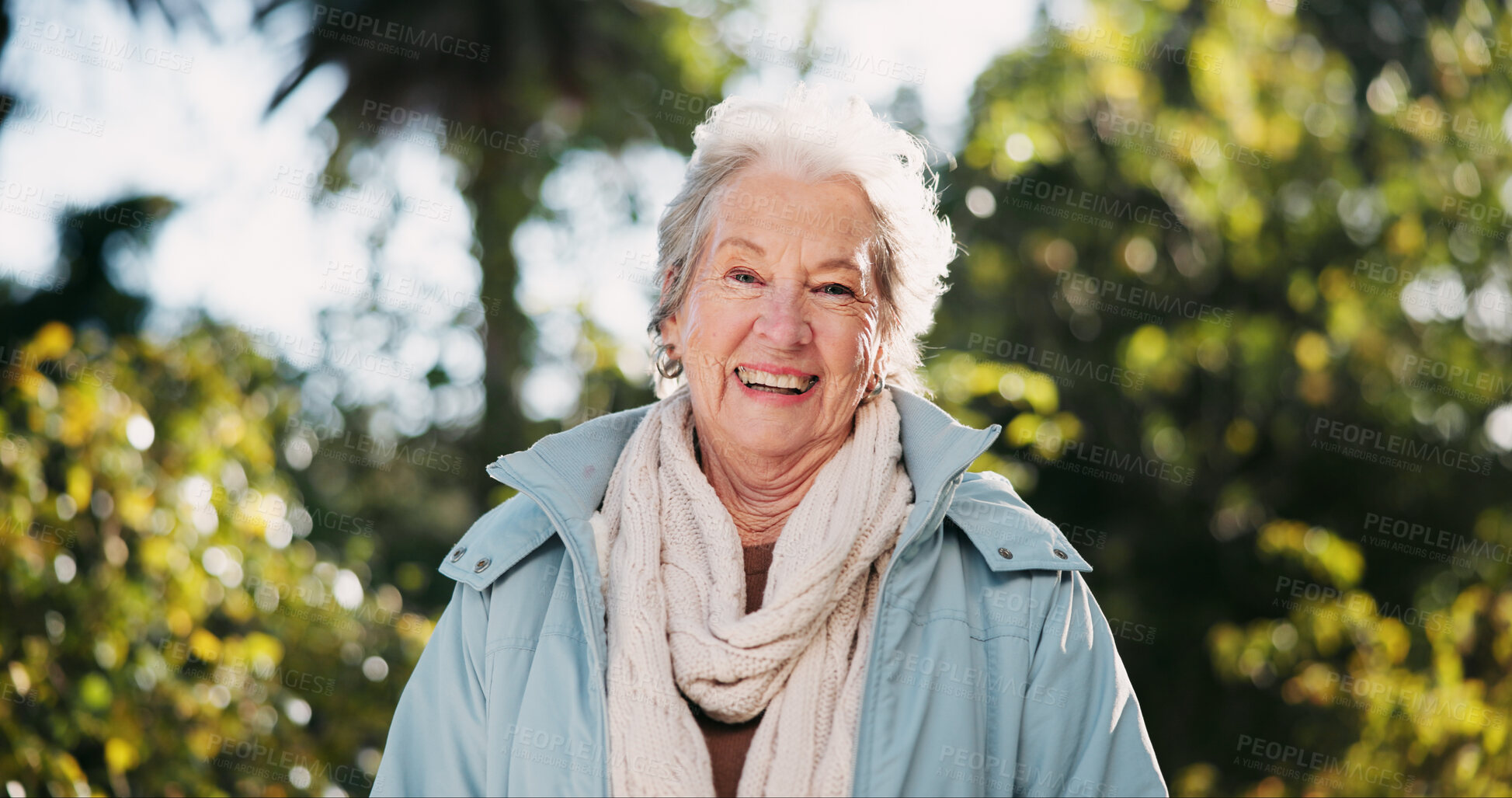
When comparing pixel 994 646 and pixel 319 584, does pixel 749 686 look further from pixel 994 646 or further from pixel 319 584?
pixel 319 584

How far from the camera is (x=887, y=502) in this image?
7.80ft

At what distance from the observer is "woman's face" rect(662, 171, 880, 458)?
2.41m

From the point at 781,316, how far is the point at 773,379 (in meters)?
0.13

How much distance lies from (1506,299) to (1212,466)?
207 centimetres

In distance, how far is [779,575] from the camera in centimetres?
230
